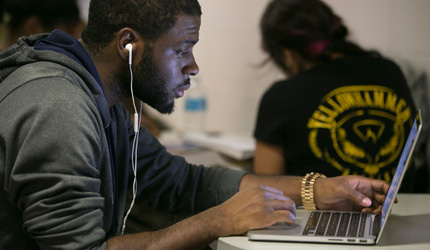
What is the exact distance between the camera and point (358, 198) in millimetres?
1319

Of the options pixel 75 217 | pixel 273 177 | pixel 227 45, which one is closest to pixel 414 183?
pixel 273 177

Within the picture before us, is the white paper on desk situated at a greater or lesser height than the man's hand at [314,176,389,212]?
lesser

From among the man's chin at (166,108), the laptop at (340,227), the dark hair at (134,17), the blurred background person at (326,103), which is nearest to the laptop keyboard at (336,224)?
the laptop at (340,227)

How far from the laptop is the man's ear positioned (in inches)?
17.7

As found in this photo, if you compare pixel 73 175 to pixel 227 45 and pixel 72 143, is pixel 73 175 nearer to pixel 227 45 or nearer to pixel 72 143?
pixel 72 143

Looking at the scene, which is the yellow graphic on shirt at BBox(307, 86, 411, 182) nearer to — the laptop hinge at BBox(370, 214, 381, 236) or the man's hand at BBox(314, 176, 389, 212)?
the man's hand at BBox(314, 176, 389, 212)

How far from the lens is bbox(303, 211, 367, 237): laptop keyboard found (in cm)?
117

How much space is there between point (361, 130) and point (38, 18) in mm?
1268

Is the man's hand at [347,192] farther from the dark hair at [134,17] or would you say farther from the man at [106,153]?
the dark hair at [134,17]

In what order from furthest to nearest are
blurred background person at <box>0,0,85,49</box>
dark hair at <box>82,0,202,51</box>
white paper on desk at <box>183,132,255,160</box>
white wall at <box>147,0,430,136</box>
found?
white paper on desk at <box>183,132,255,160</box> → blurred background person at <box>0,0,85,49</box> → white wall at <box>147,0,430,136</box> → dark hair at <box>82,0,202,51</box>

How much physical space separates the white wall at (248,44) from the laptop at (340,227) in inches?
20.1

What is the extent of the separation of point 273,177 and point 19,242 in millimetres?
619

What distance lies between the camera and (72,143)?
3.52ft

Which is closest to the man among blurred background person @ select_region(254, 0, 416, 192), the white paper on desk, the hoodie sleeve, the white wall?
the hoodie sleeve
